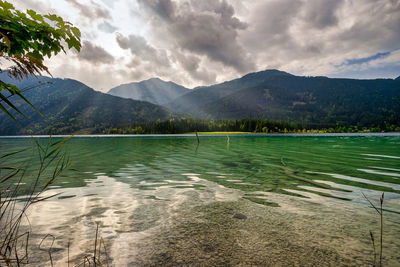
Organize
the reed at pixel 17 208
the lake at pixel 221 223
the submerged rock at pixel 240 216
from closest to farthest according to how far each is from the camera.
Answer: the reed at pixel 17 208
the lake at pixel 221 223
the submerged rock at pixel 240 216

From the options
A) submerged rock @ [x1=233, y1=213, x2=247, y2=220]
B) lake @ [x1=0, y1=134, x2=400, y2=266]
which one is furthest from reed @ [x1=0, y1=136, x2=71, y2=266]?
submerged rock @ [x1=233, y1=213, x2=247, y2=220]

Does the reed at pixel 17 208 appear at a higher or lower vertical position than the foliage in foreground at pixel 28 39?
lower

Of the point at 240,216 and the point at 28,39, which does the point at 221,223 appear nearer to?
the point at 240,216

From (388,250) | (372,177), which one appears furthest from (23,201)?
(372,177)

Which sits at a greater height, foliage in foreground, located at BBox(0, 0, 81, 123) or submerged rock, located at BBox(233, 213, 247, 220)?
foliage in foreground, located at BBox(0, 0, 81, 123)

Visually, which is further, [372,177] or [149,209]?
[372,177]

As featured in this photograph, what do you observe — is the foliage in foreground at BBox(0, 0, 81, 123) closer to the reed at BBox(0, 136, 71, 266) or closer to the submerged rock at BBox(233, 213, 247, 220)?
the reed at BBox(0, 136, 71, 266)

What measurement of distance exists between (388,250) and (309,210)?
3.09 meters

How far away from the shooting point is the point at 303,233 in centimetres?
643

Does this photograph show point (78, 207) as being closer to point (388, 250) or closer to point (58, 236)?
point (58, 236)

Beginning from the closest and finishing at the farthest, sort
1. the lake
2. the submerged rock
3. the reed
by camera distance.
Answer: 1. the reed
2. the lake
3. the submerged rock

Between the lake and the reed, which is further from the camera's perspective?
the lake

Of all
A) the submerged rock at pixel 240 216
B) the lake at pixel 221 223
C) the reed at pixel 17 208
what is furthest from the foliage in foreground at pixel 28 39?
the submerged rock at pixel 240 216

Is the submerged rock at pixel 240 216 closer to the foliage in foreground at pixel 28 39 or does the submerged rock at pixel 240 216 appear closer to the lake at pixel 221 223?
the lake at pixel 221 223
